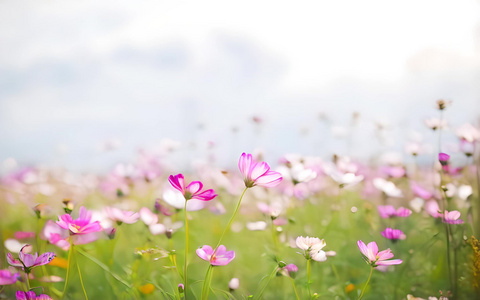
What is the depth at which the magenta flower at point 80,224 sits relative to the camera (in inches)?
25.9

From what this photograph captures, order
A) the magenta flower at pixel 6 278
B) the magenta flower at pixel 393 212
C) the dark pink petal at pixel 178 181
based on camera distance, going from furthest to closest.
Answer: the magenta flower at pixel 393 212
the magenta flower at pixel 6 278
the dark pink petal at pixel 178 181

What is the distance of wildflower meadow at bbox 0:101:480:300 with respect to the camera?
69 cm

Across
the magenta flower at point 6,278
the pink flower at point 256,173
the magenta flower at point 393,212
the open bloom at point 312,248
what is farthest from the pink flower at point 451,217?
the magenta flower at point 6,278

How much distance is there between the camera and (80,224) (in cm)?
69

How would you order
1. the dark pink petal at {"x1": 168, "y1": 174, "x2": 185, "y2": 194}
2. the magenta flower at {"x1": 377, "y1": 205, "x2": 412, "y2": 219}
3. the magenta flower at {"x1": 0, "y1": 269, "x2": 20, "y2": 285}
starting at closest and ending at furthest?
the dark pink petal at {"x1": 168, "y1": 174, "x2": 185, "y2": 194} < the magenta flower at {"x1": 0, "y1": 269, "x2": 20, "y2": 285} < the magenta flower at {"x1": 377, "y1": 205, "x2": 412, "y2": 219}

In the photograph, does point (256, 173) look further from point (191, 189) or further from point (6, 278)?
point (6, 278)

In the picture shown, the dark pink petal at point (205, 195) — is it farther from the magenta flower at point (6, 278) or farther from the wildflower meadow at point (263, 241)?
the magenta flower at point (6, 278)

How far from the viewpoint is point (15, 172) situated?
2.03m

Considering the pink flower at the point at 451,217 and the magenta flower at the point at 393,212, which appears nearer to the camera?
the pink flower at the point at 451,217

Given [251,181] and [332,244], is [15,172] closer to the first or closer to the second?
[332,244]

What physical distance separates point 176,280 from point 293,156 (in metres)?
0.52

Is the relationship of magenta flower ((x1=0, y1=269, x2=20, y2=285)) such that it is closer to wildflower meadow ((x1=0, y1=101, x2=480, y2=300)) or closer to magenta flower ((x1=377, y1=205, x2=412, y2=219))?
wildflower meadow ((x1=0, y1=101, x2=480, y2=300))

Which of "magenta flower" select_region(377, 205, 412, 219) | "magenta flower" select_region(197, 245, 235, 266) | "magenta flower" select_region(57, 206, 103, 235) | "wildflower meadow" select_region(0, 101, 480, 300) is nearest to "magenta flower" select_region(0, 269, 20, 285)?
"wildflower meadow" select_region(0, 101, 480, 300)

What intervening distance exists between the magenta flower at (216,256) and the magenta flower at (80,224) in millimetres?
182
